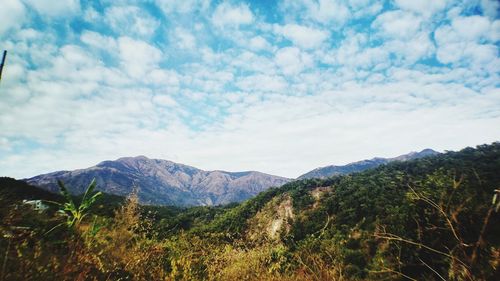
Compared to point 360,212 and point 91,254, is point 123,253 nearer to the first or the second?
point 91,254

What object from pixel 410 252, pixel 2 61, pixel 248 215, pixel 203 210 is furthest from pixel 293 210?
pixel 2 61

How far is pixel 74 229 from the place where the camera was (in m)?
5.51

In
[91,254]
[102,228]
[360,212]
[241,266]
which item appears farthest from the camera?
[360,212]

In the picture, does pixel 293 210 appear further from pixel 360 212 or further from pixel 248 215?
pixel 360 212

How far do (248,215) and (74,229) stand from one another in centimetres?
7362

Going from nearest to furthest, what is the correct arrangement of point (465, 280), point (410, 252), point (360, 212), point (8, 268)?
point (465, 280), point (8, 268), point (410, 252), point (360, 212)

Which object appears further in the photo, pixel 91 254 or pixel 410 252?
pixel 410 252

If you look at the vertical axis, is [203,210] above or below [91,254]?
below

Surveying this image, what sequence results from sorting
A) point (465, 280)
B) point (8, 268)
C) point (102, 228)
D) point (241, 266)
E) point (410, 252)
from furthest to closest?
point (410, 252) < point (102, 228) < point (241, 266) < point (8, 268) < point (465, 280)

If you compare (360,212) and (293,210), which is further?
(293,210)

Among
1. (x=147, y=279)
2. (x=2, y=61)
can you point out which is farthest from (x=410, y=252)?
(x=2, y=61)

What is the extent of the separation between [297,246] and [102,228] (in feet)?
14.2

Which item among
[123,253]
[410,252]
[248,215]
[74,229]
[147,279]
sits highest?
[74,229]

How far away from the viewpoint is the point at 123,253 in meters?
4.73
